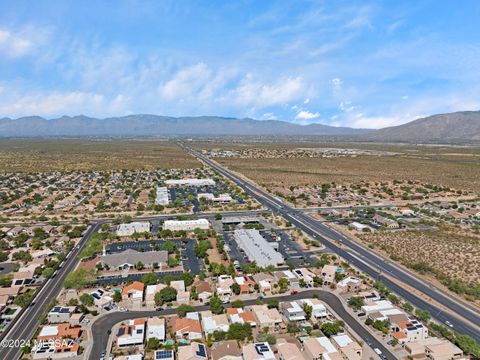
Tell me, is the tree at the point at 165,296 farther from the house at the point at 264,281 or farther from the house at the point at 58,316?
the house at the point at 264,281

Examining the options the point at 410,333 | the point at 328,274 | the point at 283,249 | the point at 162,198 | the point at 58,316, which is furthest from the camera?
the point at 162,198

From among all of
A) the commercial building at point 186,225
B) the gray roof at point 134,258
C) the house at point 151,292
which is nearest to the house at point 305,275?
the house at point 151,292

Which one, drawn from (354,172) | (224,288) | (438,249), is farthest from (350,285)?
(354,172)

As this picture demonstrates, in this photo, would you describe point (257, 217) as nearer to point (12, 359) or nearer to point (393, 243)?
point (393, 243)

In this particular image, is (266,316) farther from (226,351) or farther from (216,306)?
(226,351)

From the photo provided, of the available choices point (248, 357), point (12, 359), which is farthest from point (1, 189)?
point (248, 357)

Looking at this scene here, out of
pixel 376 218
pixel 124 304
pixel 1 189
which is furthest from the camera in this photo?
pixel 1 189
